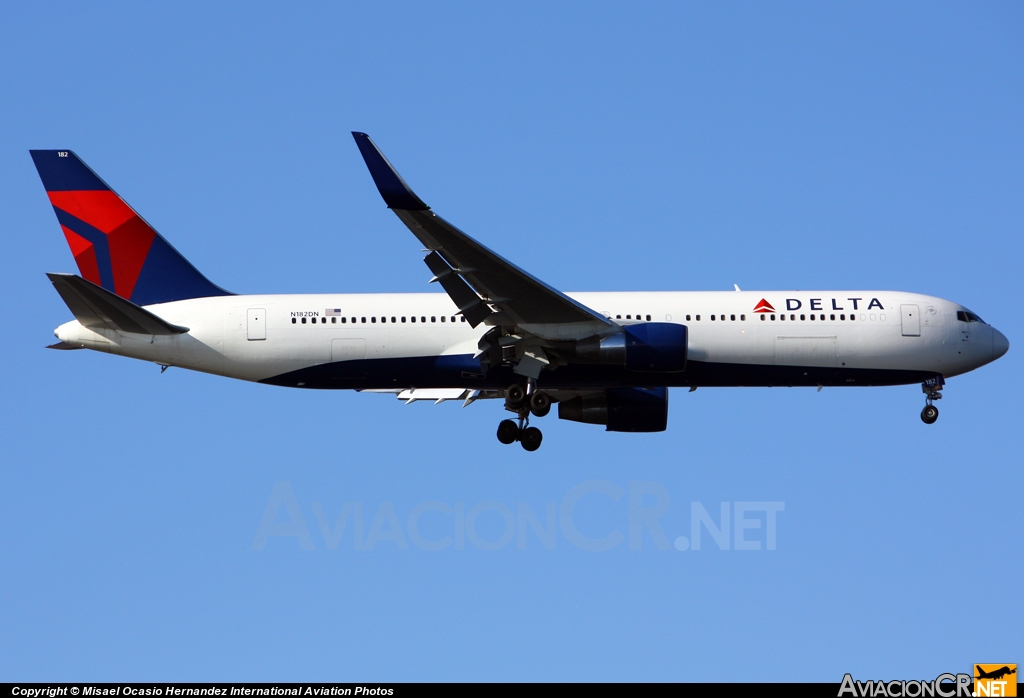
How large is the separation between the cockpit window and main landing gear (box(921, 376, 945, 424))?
1.87 meters

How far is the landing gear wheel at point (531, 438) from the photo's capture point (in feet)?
126

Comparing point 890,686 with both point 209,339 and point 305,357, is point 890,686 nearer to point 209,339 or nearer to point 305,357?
point 305,357

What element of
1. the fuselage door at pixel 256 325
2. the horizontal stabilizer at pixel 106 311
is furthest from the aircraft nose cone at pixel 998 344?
the horizontal stabilizer at pixel 106 311

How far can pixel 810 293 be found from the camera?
38250mm

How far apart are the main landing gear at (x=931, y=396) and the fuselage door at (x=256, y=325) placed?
64.1 ft

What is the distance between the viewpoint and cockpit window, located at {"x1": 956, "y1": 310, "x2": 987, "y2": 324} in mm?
38656

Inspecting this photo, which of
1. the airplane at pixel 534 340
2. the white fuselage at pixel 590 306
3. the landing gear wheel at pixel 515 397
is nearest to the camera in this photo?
the airplane at pixel 534 340

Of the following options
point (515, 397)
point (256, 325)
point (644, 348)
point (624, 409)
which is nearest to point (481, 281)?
point (515, 397)

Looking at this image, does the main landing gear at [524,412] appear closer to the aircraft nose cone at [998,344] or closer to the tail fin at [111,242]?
the tail fin at [111,242]

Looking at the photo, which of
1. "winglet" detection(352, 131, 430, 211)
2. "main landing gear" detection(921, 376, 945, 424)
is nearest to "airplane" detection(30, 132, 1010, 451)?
"main landing gear" detection(921, 376, 945, 424)

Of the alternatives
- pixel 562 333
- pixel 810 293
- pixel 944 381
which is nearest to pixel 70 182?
pixel 562 333

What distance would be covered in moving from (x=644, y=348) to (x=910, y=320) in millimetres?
8332

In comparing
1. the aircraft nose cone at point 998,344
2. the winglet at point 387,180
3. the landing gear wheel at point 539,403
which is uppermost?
the winglet at point 387,180

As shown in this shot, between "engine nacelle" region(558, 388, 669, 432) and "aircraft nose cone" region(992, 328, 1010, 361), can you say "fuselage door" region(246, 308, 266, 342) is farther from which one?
"aircraft nose cone" region(992, 328, 1010, 361)
